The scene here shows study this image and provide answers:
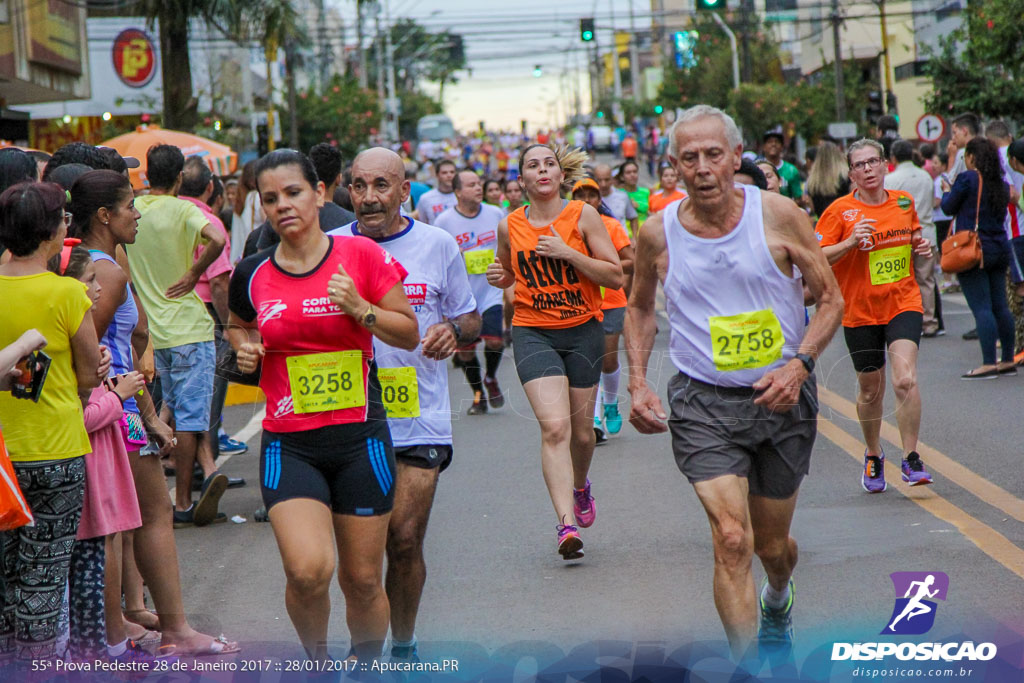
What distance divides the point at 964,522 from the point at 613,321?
3.40m

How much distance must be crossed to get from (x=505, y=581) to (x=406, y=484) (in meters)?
1.53

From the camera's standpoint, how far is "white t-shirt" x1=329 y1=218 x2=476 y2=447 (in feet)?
16.7

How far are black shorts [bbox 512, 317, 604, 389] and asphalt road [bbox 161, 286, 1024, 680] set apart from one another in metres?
0.88

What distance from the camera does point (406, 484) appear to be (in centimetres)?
503

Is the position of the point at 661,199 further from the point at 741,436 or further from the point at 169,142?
the point at 741,436

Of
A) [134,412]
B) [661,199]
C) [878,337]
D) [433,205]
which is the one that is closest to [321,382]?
[134,412]

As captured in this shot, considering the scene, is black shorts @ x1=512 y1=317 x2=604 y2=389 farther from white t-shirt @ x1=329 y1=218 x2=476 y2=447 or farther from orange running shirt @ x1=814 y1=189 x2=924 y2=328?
white t-shirt @ x1=329 y1=218 x2=476 y2=447

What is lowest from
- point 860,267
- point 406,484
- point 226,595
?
point 226,595

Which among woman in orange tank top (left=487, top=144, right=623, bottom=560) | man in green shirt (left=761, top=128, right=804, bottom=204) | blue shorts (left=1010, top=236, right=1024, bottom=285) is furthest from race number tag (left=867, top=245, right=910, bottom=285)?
man in green shirt (left=761, top=128, right=804, bottom=204)

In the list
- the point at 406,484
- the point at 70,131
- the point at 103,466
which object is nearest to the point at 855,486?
the point at 406,484

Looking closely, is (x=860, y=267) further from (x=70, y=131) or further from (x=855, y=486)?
(x=70, y=131)

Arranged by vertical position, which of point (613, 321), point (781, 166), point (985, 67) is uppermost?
point (985, 67)

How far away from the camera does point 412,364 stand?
5129 millimetres

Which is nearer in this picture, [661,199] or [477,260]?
[477,260]
